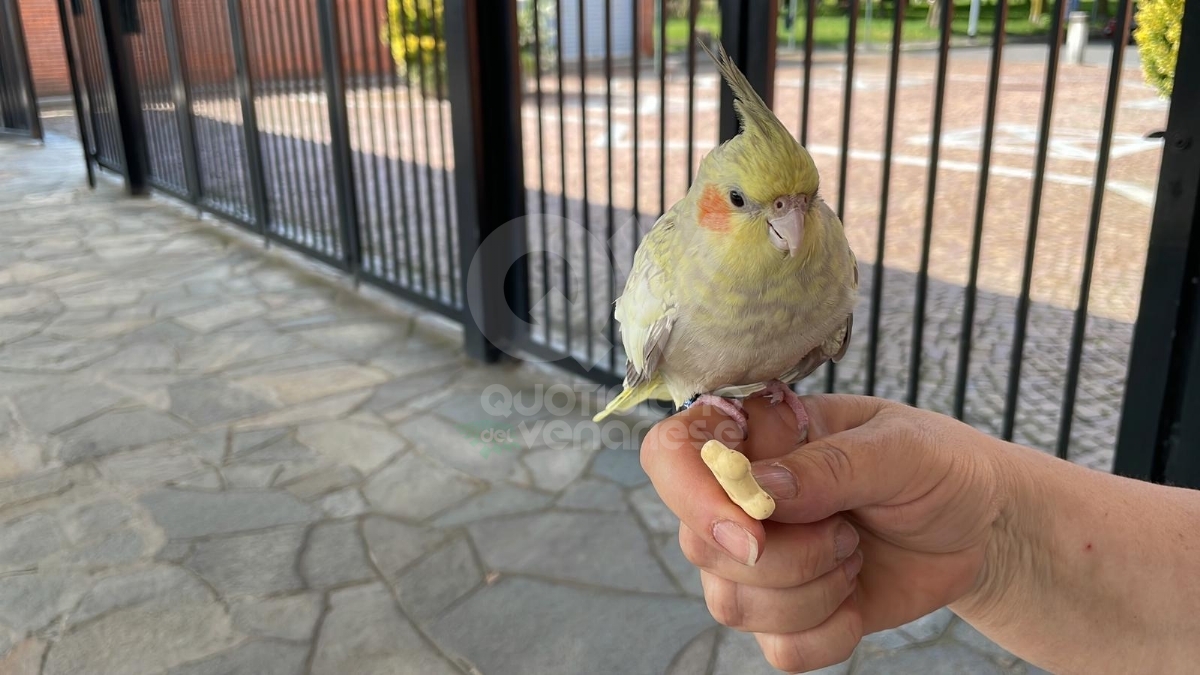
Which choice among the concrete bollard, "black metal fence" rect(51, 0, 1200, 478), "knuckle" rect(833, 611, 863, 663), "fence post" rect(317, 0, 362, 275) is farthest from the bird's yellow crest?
the concrete bollard

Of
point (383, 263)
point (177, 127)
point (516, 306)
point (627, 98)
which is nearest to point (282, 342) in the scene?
point (383, 263)

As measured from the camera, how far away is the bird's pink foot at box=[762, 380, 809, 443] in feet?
4.75

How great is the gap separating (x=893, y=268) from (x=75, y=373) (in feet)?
16.2

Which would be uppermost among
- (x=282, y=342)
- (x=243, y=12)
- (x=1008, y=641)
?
(x=243, y=12)

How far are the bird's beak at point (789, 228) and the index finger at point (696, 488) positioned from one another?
0.33 meters

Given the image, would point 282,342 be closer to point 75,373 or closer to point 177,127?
point 75,373

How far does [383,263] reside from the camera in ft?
17.1

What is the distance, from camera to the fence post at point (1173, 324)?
2.02 meters

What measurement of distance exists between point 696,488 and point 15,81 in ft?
44.4

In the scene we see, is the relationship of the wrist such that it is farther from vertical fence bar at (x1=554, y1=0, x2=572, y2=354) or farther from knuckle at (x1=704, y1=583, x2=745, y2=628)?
vertical fence bar at (x1=554, y1=0, x2=572, y2=354)

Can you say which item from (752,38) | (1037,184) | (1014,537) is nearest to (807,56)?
(752,38)

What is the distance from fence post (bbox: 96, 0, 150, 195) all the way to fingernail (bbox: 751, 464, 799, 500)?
26.7ft

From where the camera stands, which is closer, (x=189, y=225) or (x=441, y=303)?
(x=441, y=303)

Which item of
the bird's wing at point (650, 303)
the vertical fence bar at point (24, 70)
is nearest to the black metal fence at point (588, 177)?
the bird's wing at point (650, 303)
